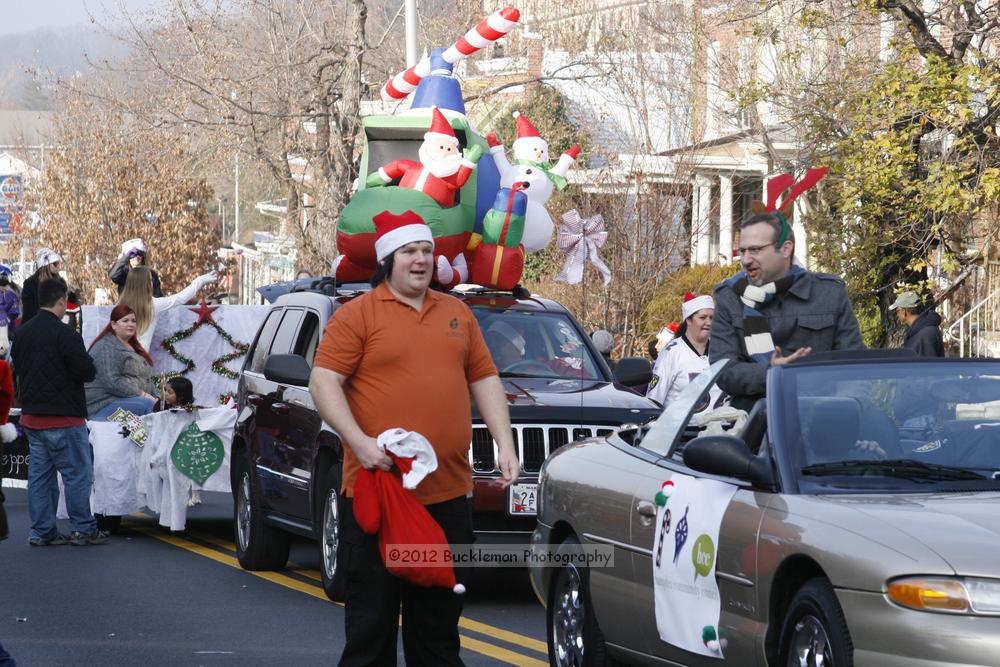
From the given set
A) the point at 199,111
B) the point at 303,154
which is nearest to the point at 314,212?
the point at 303,154

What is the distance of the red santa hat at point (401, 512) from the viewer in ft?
21.6

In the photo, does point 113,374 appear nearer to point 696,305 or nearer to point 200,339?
point 200,339

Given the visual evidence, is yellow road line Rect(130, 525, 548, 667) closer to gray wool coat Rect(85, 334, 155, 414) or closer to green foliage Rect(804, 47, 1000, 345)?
gray wool coat Rect(85, 334, 155, 414)

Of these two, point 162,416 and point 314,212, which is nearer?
point 162,416

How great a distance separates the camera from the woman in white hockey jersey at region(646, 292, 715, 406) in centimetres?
1329

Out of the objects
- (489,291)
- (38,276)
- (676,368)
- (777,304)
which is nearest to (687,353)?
A: (676,368)

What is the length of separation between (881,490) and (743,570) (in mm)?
561

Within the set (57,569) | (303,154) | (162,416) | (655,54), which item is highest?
(655,54)

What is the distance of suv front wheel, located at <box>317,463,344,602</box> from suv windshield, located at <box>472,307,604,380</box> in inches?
56.8

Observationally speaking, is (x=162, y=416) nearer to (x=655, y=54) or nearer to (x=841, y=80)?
(x=841, y=80)

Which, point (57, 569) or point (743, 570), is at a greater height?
point (743, 570)

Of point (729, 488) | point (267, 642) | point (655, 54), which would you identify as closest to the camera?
point (729, 488)

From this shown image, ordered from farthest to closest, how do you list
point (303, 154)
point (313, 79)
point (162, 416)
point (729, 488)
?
point (303, 154)
point (313, 79)
point (162, 416)
point (729, 488)

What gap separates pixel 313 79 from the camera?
27078mm
